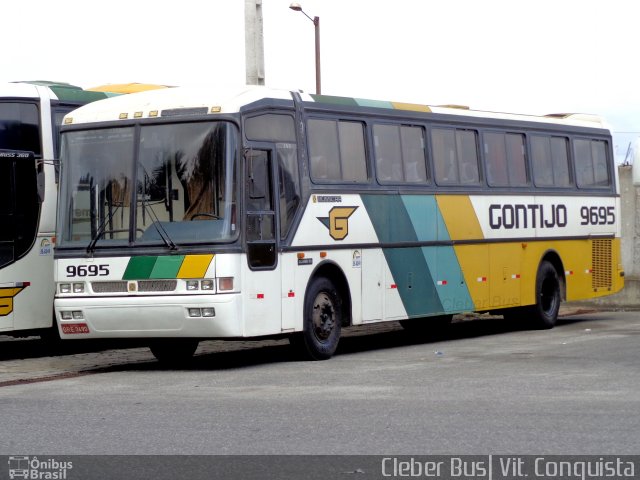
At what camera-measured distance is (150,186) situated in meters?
15.8

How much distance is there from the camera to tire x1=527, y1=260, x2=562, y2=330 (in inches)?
883

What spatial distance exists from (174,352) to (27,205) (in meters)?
2.82

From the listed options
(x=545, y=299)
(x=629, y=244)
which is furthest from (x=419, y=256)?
(x=629, y=244)

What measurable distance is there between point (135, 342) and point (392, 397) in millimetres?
5452

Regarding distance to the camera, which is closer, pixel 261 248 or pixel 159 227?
pixel 159 227

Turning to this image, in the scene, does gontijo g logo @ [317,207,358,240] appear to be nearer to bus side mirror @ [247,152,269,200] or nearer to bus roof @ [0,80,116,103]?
bus side mirror @ [247,152,269,200]

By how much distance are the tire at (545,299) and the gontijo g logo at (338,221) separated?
570 centimetres

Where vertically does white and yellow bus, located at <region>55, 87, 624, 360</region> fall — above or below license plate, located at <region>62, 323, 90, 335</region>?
above

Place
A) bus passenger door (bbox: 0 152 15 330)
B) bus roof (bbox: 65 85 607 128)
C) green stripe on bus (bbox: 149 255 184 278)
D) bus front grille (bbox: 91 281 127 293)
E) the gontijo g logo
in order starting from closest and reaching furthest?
green stripe on bus (bbox: 149 255 184 278), bus front grille (bbox: 91 281 127 293), bus roof (bbox: 65 85 607 128), the gontijo g logo, bus passenger door (bbox: 0 152 15 330)

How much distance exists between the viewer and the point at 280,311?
16094 millimetres

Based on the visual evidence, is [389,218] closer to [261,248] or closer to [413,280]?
[413,280]

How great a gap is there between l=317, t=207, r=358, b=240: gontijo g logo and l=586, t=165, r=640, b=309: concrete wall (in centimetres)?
1204

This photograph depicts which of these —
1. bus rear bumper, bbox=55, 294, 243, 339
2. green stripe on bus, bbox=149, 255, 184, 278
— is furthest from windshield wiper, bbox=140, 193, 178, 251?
bus rear bumper, bbox=55, 294, 243, 339
